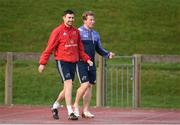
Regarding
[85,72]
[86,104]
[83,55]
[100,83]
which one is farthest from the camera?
[100,83]

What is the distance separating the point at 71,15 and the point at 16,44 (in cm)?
1931

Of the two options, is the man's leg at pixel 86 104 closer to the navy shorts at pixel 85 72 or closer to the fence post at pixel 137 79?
the navy shorts at pixel 85 72

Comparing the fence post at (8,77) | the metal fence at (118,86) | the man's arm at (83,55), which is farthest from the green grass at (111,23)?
the man's arm at (83,55)

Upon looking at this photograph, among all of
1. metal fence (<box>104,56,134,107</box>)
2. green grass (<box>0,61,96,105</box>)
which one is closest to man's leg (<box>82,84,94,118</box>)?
metal fence (<box>104,56,134,107</box>)

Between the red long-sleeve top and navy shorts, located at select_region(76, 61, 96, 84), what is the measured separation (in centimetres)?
33

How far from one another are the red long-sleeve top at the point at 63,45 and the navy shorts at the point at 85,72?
0.33 meters

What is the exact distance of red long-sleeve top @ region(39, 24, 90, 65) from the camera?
1313cm

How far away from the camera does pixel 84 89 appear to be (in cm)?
1348

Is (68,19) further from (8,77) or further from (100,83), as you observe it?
(8,77)

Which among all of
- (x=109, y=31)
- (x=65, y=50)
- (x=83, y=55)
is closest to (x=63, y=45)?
(x=65, y=50)

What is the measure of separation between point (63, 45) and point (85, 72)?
75 centimetres

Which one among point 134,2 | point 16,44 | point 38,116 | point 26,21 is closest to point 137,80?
point 38,116

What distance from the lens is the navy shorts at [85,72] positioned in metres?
13.5

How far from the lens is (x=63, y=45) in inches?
517
